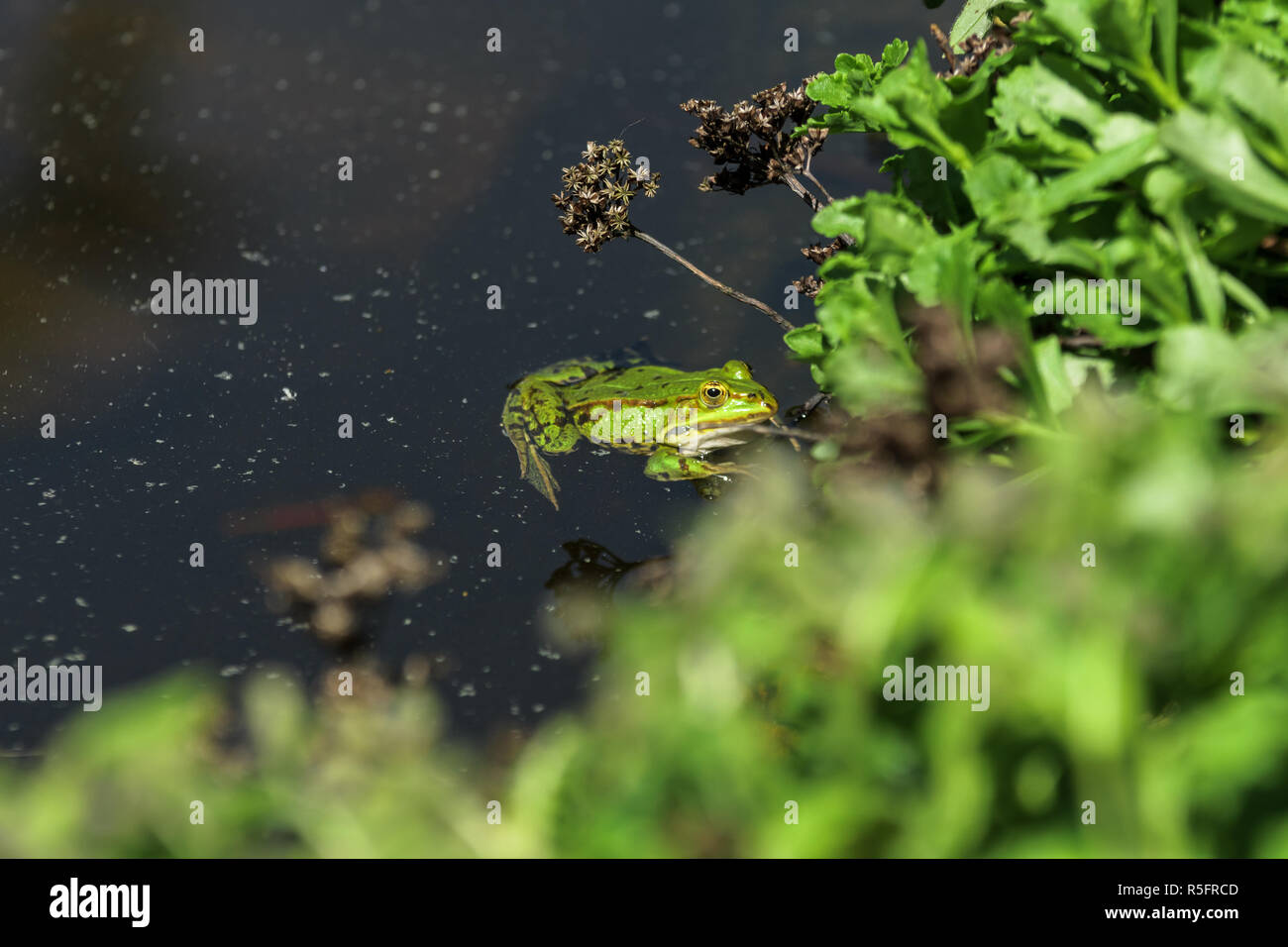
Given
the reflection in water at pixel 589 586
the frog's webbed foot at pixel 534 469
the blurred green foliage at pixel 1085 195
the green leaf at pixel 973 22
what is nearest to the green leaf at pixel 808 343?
the blurred green foliage at pixel 1085 195

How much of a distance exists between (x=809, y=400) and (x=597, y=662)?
684 mm

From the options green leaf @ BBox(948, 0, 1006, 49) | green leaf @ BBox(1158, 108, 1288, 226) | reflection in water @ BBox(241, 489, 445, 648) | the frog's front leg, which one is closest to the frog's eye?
the frog's front leg

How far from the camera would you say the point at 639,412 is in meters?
2.39

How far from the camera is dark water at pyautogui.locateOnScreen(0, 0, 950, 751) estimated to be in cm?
195

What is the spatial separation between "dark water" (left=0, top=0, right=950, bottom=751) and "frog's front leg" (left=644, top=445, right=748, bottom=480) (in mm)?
42

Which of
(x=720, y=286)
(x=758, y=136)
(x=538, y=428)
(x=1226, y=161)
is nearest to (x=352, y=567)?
(x=538, y=428)

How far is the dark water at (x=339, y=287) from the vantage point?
195cm

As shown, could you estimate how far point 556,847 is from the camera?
777 millimetres

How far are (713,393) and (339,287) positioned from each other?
84 centimetres

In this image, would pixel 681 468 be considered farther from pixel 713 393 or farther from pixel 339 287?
pixel 339 287

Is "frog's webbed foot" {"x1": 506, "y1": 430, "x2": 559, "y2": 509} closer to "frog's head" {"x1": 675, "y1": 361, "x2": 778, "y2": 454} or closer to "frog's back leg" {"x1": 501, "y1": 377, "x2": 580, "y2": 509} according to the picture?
"frog's back leg" {"x1": 501, "y1": 377, "x2": 580, "y2": 509}

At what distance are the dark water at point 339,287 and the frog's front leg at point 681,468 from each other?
0.04 m
